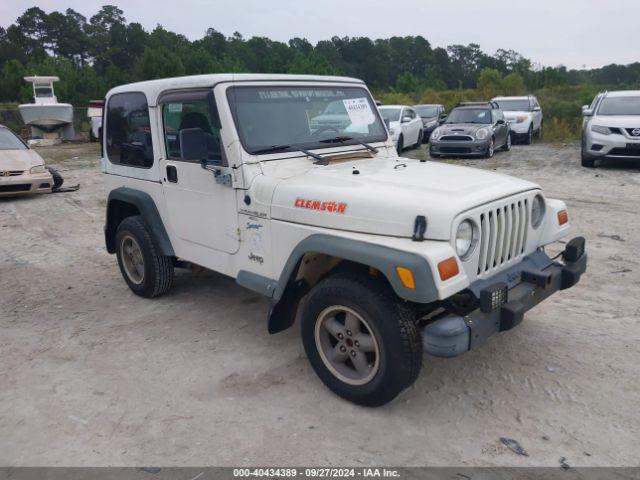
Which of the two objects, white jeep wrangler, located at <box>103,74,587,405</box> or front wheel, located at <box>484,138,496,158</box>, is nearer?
white jeep wrangler, located at <box>103,74,587,405</box>

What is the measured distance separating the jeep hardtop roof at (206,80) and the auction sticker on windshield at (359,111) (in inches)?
7.5

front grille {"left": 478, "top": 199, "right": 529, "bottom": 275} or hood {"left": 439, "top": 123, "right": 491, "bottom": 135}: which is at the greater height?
hood {"left": 439, "top": 123, "right": 491, "bottom": 135}

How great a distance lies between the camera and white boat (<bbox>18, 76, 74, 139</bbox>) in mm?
22469

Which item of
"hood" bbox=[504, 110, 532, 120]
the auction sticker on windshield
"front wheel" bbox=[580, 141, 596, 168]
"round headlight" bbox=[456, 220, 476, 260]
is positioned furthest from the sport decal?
"hood" bbox=[504, 110, 532, 120]

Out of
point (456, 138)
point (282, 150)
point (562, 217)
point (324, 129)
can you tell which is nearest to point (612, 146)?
point (456, 138)

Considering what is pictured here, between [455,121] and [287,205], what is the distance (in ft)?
42.0

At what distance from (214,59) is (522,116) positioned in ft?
86.7

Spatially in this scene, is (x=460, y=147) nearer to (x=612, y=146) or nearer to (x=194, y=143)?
(x=612, y=146)

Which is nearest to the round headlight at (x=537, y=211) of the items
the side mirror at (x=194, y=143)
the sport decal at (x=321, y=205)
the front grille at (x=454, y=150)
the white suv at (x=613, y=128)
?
the sport decal at (x=321, y=205)

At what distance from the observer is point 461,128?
14555 millimetres

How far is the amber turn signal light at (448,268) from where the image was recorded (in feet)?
9.51

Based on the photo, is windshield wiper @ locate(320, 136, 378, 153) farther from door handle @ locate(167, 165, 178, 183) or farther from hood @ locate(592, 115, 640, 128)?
hood @ locate(592, 115, 640, 128)

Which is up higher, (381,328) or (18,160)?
(18,160)

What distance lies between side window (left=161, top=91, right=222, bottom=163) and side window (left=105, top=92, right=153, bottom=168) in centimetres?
29
